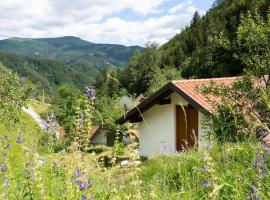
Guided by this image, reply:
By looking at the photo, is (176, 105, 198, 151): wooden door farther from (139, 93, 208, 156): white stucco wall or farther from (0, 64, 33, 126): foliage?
(0, 64, 33, 126): foliage

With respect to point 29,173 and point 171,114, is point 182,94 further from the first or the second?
point 29,173

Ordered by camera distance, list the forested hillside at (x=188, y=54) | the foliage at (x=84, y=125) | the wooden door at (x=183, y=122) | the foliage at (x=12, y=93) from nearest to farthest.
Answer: the foliage at (x=84, y=125), the foliage at (x=12, y=93), the wooden door at (x=183, y=122), the forested hillside at (x=188, y=54)

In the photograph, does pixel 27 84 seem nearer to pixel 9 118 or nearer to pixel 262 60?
pixel 9 118

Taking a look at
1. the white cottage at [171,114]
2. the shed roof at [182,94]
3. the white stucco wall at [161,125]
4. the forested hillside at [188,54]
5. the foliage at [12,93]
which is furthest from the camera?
the forested hillside at [188,54]

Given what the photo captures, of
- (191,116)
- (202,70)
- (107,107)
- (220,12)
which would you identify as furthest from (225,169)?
(220,12)

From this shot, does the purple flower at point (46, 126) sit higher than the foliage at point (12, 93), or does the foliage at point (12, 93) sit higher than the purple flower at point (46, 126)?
the foliage at point (12, 93)

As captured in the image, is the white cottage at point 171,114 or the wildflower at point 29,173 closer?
the wildflower at point 29,173

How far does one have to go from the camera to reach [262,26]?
1027 centimetres

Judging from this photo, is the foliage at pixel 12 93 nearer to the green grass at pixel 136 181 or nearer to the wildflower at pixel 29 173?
the green grass at pixel 136 181

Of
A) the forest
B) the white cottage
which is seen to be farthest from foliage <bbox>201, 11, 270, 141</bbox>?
the white cottage

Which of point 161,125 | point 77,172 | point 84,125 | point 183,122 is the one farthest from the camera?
point 161,125

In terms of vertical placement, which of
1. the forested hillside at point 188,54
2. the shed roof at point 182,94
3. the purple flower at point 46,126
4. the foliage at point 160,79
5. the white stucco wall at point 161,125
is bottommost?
the white stucco wall at point 161,125

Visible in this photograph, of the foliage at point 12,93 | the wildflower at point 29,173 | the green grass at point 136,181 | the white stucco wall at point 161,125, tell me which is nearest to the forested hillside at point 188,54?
the white stucco wall at point 161,125

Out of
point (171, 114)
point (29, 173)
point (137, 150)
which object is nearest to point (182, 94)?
point (171, 114)
